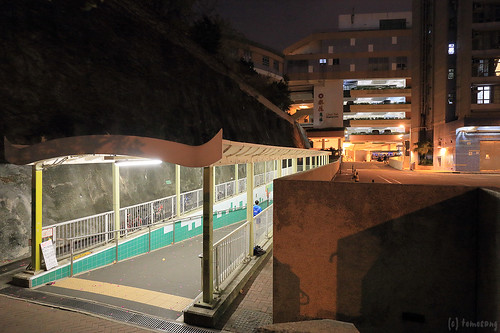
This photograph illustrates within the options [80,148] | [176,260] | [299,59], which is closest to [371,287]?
[80,148]

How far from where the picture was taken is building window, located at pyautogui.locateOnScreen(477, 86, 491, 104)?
30.7m

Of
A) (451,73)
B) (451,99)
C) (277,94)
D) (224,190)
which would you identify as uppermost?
(451,73)

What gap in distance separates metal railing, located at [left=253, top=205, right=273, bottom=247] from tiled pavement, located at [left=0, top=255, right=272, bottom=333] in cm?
302

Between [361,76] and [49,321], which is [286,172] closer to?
[49,321]

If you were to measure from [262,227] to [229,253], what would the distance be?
3.17m

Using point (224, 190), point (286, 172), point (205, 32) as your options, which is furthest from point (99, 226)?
point (205, 32)

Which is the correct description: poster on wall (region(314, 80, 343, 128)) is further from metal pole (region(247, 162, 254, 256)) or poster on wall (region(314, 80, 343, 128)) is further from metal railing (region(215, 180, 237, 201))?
metal pole (region(247, 162, 254, 256))

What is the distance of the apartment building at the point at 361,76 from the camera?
50.4 metres

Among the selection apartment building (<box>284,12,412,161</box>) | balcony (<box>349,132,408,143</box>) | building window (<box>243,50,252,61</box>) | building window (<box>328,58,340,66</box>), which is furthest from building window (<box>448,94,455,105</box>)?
building window (<box>243,50,252,61</box>)

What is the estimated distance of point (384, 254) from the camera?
4629 millimetres

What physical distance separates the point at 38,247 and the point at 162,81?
12.7 meters

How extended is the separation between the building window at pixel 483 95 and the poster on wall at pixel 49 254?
4053 cm

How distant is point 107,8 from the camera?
1661 centimetres

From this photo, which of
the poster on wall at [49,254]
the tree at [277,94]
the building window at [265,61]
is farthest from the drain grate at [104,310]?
the building window at [265,61]
